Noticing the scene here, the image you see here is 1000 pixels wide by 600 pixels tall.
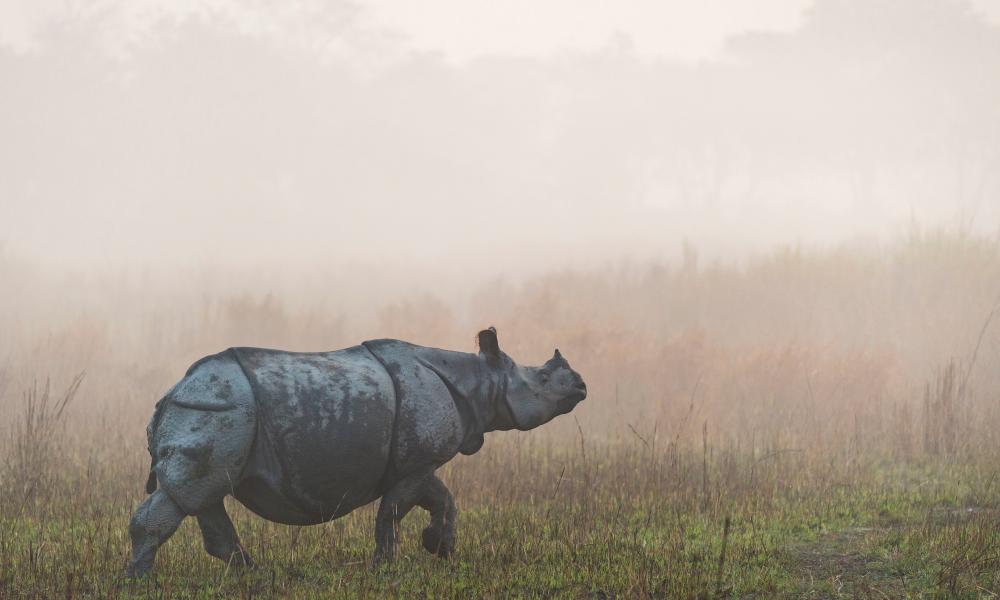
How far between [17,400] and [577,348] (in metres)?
8.44

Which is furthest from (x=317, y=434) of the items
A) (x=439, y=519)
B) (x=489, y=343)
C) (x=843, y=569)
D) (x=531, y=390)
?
(x=843, y=569)

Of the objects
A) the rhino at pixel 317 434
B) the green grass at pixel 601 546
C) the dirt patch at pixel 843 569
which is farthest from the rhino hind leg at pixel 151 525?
the dirt patch at pixel 843 569

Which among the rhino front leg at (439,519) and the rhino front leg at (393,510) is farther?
the rhino front leg at (439,519)

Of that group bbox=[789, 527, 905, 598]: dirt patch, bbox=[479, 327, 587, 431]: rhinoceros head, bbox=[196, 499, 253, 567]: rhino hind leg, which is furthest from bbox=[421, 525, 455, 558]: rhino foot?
bbox=[789, 527, 905, 598]: dirt patch

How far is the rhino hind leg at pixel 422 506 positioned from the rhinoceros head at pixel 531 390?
0.65m

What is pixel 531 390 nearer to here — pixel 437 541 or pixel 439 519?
pixel 439 519

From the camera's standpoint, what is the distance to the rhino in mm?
6648

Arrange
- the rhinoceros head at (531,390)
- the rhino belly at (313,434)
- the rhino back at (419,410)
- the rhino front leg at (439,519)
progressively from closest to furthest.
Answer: the rhino belly at (313,434) < the rhino back at (419,410) < the rhino front leg at (439,519) < the rhinoceros head at (531,390)

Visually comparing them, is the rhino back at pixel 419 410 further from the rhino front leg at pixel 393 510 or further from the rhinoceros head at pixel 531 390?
the rhinoceros head at pixel 531 390

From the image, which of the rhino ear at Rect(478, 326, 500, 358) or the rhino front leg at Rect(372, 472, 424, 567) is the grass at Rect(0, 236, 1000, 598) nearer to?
the rhino front leg at Rect(372, 472, 424, 567)

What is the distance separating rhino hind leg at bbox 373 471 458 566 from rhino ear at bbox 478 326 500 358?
885 millimetres

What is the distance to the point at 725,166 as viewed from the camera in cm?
5850

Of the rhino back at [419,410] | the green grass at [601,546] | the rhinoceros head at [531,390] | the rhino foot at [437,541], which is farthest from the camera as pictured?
the rhinoceros head at [531,390]

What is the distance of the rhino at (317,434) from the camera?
262 inches
